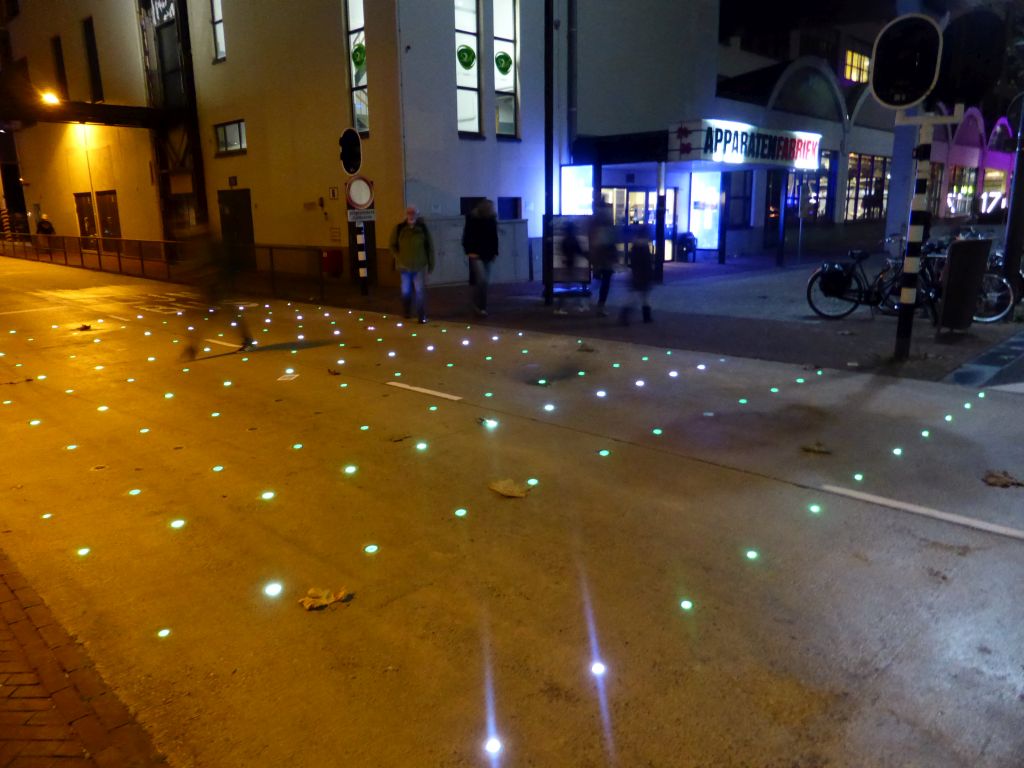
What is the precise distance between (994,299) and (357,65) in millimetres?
14287

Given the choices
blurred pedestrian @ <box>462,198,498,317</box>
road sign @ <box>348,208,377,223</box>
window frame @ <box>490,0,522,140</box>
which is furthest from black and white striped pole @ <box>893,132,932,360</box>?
window frame @ <box>490,0,522,140</box>

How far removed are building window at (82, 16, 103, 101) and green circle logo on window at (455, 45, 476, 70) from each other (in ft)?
59.5

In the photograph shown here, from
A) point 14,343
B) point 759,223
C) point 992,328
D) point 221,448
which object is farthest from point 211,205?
point 992,328

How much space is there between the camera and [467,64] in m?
18.0

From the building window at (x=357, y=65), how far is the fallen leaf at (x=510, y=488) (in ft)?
47.4

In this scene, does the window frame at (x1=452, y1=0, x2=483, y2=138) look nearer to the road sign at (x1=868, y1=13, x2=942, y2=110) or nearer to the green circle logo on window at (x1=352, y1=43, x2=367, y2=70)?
the green circle logo on window at (x1=352, y1=43, x2=367, y2=70)

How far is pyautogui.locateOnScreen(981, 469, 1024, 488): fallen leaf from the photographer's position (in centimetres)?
506

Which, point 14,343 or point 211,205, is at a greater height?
point 211,205

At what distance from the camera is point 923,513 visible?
466cm

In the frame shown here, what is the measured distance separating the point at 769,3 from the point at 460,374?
22.5m

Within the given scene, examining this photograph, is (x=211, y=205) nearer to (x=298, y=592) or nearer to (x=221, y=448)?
(x=221, y=448)

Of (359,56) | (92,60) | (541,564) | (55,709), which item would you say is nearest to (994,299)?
(541,564)

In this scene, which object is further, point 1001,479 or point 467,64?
point 467,64

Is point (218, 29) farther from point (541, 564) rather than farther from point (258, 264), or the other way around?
point (541, 564)
